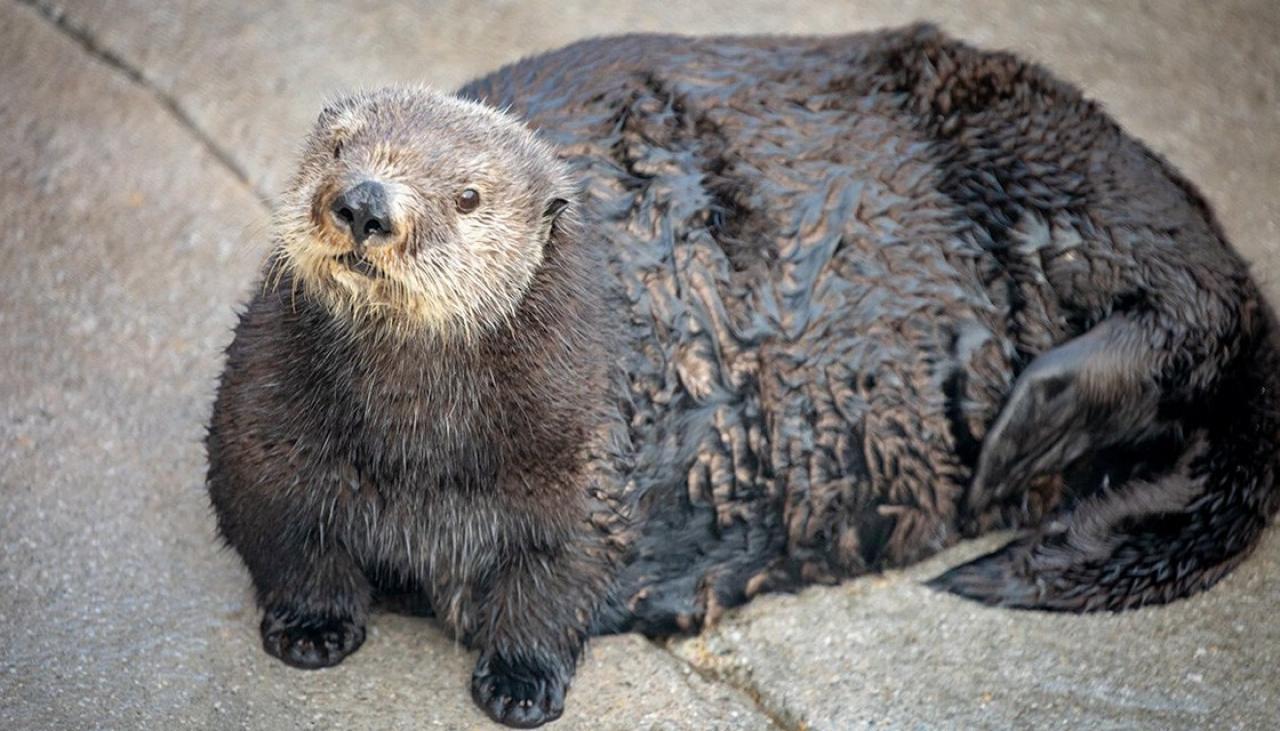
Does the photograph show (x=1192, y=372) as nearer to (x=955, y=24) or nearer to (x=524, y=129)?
(x=524, y=129)

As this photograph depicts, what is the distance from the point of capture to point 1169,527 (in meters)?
4.10

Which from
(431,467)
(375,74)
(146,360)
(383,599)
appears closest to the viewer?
(431,467)

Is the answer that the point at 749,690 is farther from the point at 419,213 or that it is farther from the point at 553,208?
the point at 419,213

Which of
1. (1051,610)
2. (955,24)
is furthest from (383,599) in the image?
(955,24)

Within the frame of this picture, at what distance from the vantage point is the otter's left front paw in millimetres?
3574

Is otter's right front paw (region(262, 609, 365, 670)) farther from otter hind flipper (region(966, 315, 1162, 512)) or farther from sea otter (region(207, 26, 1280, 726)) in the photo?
otter hind flipper (region(966, 315, 1162, 512))

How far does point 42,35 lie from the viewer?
579cm

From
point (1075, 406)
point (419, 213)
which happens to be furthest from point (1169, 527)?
point (419, 213)

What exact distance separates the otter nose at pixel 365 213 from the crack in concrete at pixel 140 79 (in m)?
2.37

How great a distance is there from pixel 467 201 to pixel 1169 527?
7.04 feet

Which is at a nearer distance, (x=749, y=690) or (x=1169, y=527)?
(x=749, y=690)

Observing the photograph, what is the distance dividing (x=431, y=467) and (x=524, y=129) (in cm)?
83

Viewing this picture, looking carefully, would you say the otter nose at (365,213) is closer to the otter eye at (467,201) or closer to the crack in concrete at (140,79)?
the otter eye at (467,201)

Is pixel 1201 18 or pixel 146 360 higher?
pixel 1201 18
